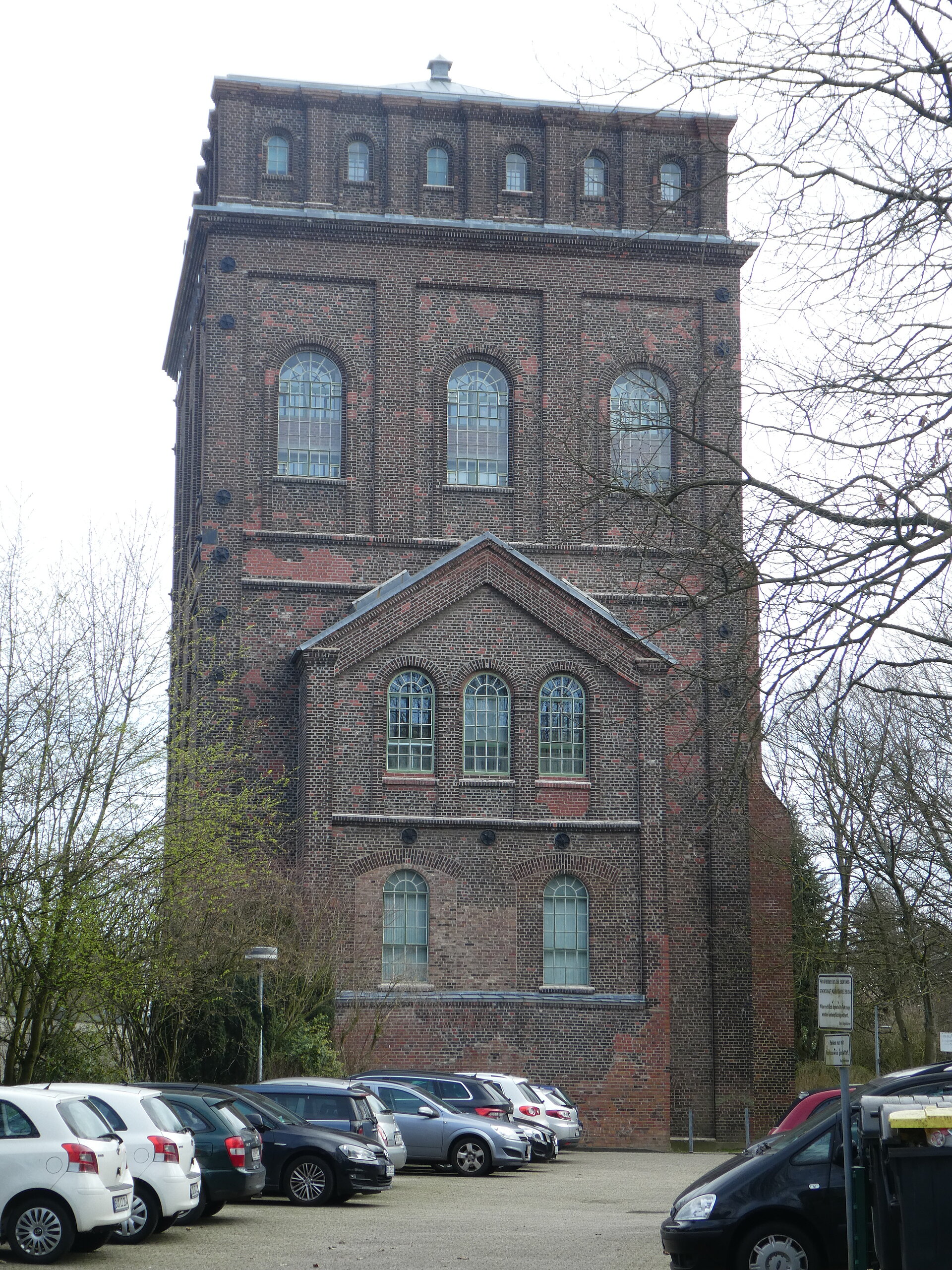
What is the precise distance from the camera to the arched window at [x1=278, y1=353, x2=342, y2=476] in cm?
4134

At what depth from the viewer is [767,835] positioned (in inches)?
1619

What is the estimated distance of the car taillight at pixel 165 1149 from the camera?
56.6ft

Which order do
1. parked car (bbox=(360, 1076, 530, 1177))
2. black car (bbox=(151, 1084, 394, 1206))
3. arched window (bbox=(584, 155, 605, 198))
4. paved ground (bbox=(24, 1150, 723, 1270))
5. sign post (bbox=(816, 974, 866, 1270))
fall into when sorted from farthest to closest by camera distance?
1. arched window (bbox=(584, 155, 605, 198))
2. parked car (bbox=(360, 1076, 530, 1177))
3. black car (bbox=(151, 1084, 394, 1206))
4. paved ground (bbox=(24, 1150, 723, 1270))
5. sign post (bbox=(816, 974, 866, 1270))

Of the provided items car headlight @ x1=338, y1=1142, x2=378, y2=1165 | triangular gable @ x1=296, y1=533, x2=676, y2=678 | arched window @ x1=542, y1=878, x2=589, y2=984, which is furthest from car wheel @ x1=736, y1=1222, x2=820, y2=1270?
triangular gable @ x1=296, y1=533, x2=676, y2=678

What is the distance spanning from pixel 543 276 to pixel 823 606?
103 ft

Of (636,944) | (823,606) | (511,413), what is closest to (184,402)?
(511,413)

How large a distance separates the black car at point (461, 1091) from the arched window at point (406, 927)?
23.4 feet

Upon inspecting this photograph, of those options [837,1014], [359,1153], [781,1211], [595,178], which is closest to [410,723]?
[595,178]

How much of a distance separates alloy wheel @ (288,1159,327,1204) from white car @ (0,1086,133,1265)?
6208 mm

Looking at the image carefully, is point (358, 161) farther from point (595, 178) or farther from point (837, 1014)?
point (837, 1014)

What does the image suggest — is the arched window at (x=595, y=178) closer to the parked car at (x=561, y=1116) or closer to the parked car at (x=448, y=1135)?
the parked car at (x=561, y=1116)

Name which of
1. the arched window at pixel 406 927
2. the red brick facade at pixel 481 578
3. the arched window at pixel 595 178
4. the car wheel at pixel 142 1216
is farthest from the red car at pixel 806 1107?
the arched window at pixel 595 178

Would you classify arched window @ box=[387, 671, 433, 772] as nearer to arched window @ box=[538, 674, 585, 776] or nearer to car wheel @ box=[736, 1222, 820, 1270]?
arched window @ box=[538, 674, 585, 776]

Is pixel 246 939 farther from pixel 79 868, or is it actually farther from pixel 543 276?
pixel 543 276
